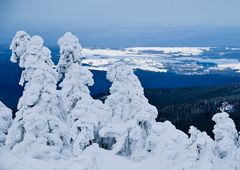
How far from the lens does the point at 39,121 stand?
27.3 meters

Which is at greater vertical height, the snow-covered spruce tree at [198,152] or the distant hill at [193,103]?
the snow-covered spruce tree at [198,152]

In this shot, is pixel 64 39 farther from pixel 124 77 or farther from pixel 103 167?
pixel 103 167

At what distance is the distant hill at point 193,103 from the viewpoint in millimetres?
112188

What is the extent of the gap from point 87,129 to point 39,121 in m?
2.63

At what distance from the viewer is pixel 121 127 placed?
3016cm

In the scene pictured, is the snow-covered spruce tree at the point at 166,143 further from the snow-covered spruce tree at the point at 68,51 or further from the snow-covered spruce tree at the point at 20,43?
the snow-covered spruce tree at the point at 20,43

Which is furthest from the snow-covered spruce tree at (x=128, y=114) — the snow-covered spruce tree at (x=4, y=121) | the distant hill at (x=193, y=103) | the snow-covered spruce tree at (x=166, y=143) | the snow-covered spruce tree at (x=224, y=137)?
the distant hill at (x=193, y=103)

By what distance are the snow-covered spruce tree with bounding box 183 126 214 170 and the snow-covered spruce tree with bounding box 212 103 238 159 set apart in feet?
5.68

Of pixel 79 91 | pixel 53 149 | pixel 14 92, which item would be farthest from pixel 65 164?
pixel 14 92

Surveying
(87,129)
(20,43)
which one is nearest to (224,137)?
(87,129)

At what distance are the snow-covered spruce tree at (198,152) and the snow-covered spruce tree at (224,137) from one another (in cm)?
173

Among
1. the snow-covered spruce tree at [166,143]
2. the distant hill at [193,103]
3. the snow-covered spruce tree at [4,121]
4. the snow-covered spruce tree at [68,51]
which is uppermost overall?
the snow-covered spruce tree at [68,51]

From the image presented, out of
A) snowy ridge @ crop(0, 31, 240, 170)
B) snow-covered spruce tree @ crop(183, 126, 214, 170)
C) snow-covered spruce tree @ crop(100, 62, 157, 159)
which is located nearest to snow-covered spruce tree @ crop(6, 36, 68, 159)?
snowy ridge @ crop(0, 31, 240, 170)

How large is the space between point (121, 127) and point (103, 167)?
12.1ft
